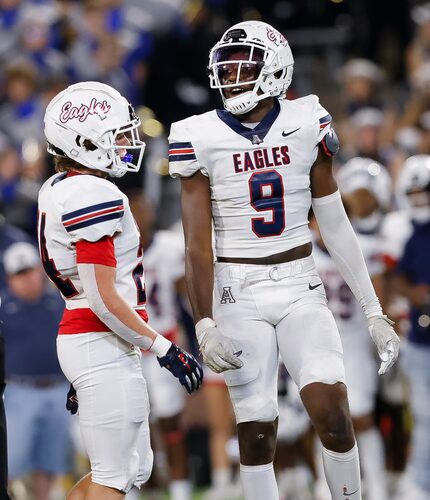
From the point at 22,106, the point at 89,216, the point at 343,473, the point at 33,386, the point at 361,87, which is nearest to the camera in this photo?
the point at 89,216

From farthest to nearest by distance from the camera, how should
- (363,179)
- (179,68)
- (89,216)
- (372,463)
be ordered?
(179,68) < (363,179) < (372,463) < (89,216)

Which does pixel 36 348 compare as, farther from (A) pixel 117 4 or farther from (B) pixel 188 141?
(A) pixel 117 4

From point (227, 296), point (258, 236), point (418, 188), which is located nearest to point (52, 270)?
point (227, 296)

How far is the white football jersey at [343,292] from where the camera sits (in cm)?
766

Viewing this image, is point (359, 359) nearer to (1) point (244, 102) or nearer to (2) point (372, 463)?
(2) point (372, 463)

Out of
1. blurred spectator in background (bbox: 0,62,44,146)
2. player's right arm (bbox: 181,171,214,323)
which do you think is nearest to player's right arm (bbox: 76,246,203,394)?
player's right arm (bbox: 181,171,214,323)

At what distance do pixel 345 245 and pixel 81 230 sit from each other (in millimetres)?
1130

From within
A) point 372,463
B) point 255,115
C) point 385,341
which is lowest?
point 372,463

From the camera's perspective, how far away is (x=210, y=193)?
5.09 metres

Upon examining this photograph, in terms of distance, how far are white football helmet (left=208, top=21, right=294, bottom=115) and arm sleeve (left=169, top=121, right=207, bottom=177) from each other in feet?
0.66

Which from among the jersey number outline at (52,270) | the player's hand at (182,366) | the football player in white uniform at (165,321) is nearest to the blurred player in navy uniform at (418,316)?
the football player in white uniform at (165,321)

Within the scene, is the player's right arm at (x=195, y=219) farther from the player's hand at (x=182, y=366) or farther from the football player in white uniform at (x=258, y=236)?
the player's hand at (x=182, y=366)

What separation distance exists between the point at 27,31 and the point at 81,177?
20.0 feet

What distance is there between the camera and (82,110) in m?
4.81
